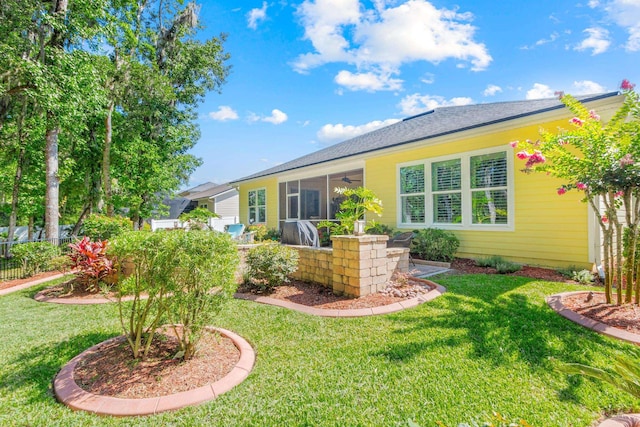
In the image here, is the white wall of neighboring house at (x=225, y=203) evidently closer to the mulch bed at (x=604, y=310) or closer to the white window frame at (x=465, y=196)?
the white window frame at (x=465, y=196)

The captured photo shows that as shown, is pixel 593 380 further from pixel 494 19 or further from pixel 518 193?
pixel 494 19

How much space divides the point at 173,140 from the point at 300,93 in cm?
780

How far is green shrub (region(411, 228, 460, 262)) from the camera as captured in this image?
775 cm

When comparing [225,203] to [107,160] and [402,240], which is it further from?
[402,240]

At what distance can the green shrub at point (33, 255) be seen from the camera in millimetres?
7895

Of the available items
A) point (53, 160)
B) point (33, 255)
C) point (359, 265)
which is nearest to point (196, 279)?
point (359, 265)

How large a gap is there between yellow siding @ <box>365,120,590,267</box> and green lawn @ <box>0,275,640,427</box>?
2988mm

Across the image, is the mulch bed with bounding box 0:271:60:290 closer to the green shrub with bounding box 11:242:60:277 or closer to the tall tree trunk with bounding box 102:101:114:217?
the green shrub with bounding box 11:242:60:277

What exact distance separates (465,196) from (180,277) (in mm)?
7502

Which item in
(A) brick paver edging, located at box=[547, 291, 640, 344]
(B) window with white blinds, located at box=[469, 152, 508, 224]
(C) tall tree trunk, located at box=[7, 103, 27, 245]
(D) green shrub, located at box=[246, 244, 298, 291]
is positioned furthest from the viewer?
(C) tall tree trunk, located at box=[7, 103, 27, 245]

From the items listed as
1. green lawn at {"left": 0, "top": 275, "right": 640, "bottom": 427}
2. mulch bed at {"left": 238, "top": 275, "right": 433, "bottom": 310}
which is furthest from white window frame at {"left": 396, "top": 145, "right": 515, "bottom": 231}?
green lawn at {"left": 0, "top": 275, "right": 640, "bottom": 427}

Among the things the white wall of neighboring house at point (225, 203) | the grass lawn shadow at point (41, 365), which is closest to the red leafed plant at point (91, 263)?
the grass lawn shadow at point (41, 365)

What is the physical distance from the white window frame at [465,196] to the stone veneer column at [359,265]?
4.17 meters

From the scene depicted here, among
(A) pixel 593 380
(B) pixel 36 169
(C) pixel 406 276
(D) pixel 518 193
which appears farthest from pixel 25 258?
(D) pixel 518 193
